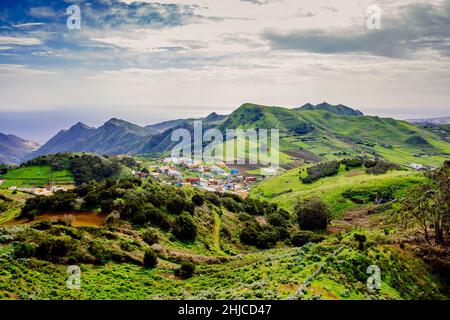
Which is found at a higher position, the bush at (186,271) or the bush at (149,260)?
the bush at (149,260)

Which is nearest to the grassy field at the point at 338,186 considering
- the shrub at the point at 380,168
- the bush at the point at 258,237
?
the shrub at the point at 380,168

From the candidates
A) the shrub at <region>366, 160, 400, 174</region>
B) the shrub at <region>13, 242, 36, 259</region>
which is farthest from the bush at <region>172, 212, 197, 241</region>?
the shrub at <region>366, 160, 400, 174</region>

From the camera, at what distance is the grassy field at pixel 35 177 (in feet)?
443

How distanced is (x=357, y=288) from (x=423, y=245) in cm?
1304

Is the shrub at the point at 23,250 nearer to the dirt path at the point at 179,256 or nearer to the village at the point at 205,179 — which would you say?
the dirt path at the point at 179,256

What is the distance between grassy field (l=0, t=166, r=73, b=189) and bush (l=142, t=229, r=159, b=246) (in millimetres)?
111266

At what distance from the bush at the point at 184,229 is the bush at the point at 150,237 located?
445 cm

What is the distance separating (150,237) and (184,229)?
651cm
